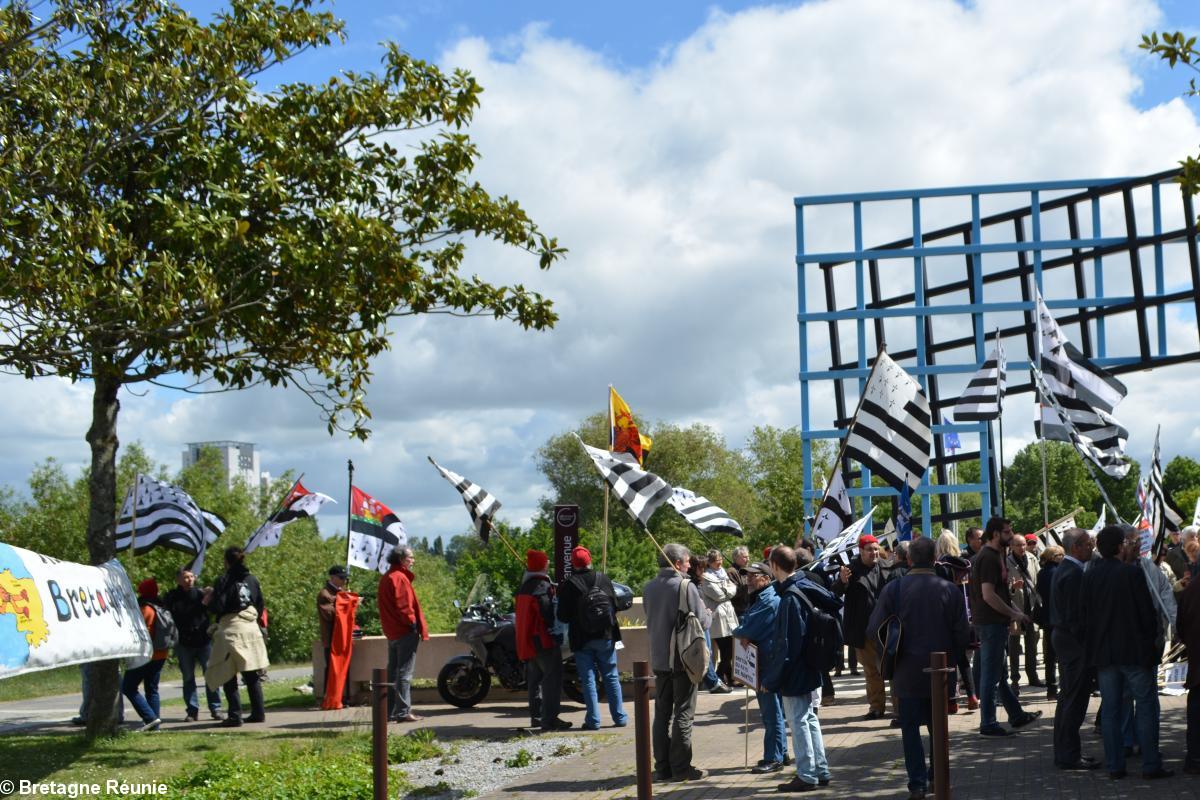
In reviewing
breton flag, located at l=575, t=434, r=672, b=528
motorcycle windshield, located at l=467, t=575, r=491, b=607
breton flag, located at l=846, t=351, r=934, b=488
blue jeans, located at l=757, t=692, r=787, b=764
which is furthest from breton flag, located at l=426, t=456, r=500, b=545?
blue jeans, located at l=757, t=692, r=787, b=764

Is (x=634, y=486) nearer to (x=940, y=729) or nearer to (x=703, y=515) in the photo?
(x=703, y=515)

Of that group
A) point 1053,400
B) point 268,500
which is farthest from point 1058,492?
point 1053,400

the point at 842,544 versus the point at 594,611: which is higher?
the point at 842,544

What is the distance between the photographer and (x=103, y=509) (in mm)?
14844

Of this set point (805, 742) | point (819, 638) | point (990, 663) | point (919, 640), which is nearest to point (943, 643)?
point (919, 640)

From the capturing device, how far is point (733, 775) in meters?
11.1

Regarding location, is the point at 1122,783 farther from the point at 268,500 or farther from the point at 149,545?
the point at 268,500

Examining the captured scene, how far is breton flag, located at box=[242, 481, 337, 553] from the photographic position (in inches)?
763

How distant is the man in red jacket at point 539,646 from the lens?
1445 cm

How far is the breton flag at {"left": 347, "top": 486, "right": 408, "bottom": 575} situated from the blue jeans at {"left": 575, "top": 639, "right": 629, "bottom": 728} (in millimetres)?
5255

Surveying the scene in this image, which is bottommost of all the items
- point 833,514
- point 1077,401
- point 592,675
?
point 592,675

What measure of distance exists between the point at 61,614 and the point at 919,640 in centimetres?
631

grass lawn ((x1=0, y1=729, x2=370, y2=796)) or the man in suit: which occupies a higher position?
the man in suit

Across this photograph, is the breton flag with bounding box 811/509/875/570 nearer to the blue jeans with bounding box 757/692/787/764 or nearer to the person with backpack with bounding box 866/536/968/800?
the blue jeans with bounding box 757/692/787/764
